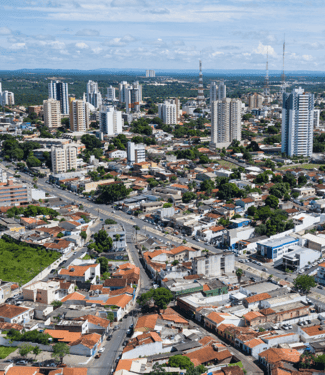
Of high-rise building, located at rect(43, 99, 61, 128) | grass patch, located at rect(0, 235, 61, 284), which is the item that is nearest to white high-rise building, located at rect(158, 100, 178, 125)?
high-rise building, located at rect(43, 99, 61, 128)

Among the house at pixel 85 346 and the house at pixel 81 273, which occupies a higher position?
the house at pixel 81 273

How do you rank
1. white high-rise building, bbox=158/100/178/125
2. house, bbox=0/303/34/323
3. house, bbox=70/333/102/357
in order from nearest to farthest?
house, bbox=70/333/102/357, house, bbox=0/303/34/323, white high-rise building, bbox=158/100/178/125

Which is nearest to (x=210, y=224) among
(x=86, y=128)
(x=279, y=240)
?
(x=279, y=240)

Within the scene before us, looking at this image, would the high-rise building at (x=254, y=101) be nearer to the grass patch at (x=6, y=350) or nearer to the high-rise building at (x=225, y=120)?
the high-rise building at (x=225, y=120)

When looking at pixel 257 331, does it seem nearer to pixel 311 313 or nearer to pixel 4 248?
pixel 311 313

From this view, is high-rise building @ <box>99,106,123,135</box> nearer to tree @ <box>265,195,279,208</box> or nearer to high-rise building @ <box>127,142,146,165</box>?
high-rise building @ <box>127,142,146,165</box>

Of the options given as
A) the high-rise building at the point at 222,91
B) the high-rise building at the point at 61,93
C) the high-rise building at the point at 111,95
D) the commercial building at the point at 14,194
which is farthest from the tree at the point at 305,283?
the high-rise building at the point at 111,95
